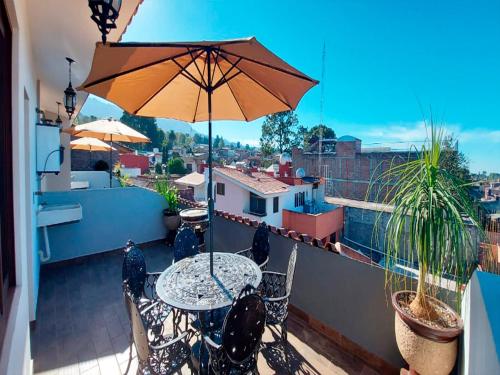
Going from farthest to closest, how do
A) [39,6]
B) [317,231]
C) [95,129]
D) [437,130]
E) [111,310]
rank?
[317,231], [95,129], [111,310], [39,6], [437,130]

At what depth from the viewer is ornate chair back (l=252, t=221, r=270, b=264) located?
2.92 m

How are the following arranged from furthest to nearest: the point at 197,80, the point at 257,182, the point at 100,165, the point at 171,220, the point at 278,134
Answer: the point at 278,134
the point at 257,182
the point at 100,165
the point at 171,220
the point at 197,80

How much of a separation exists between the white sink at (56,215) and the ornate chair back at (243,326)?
3573mm

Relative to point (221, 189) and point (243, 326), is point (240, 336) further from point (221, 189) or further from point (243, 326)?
point (221, 189)

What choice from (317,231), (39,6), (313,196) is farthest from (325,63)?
(39,6)

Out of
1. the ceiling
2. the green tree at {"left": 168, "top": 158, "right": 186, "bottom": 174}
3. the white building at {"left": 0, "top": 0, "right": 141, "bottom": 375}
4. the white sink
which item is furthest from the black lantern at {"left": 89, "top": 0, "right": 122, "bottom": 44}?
the green tree at {"left": 168, "top": 158, "right": 186, "bottom": 174}

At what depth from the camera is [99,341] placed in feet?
8.25

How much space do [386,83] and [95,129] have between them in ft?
74.7

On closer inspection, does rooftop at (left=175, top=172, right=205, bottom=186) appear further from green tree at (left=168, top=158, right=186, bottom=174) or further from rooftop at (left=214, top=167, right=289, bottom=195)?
green tree at (left=168, top=158, right=186, bottom=174)

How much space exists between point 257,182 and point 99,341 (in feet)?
34.1

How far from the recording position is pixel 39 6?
218cm

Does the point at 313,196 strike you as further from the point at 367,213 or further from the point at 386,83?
the point at 386,83

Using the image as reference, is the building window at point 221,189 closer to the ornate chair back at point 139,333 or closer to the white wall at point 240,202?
the white wall at point 240,202

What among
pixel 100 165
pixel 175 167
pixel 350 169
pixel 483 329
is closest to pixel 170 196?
pixel 483 329
